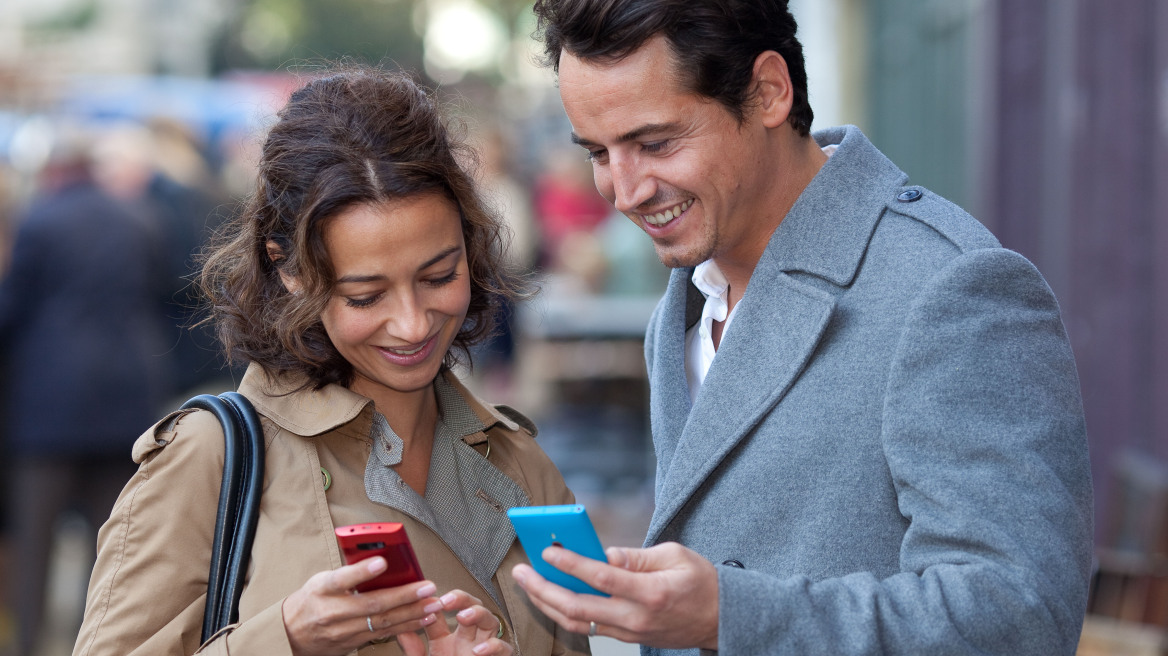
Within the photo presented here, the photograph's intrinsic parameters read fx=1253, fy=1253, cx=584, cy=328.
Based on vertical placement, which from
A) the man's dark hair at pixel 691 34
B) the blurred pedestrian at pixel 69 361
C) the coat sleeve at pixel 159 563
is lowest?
the blurred pedestrian at pixel 69 361

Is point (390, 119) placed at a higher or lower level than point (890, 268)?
higher

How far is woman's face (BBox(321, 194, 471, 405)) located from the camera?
7.50ft

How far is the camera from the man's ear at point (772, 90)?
2.27 m

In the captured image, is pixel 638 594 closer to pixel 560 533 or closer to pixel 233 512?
pixel 560 533

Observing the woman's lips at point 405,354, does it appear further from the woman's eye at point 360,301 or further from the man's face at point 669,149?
the man's face at point 669,149

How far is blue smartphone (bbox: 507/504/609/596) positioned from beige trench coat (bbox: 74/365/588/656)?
0.46m

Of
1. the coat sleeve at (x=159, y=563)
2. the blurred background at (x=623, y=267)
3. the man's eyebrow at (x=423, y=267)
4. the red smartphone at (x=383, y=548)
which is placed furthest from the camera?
the blurred background at (x=623, y=267)

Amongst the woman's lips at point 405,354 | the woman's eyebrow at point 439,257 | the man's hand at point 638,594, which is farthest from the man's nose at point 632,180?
the man's hand at point 638,594

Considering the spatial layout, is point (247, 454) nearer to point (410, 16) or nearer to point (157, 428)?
point (157, 428)

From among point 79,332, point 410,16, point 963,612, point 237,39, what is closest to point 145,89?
point 79,332

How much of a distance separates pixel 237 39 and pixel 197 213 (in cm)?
2361

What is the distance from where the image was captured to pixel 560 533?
5.72ft

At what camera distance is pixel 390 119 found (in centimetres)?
244

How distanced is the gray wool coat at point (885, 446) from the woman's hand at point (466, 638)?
0.33 m
